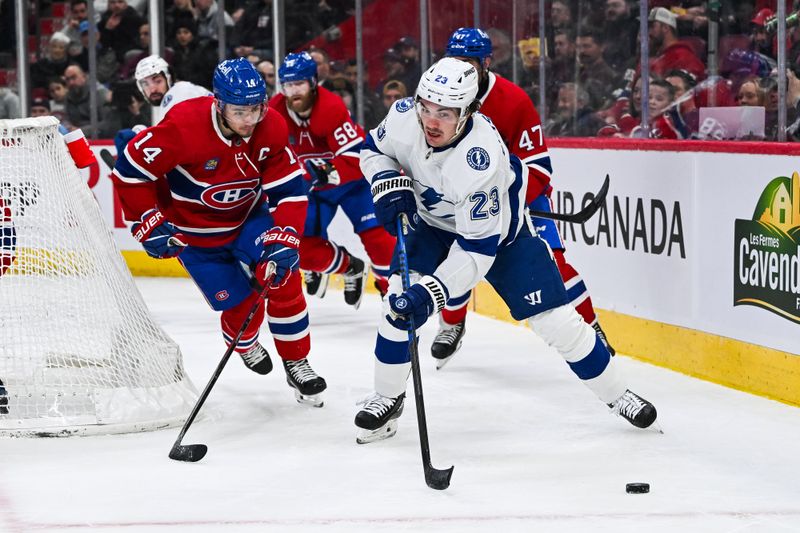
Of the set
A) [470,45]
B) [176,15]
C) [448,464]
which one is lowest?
[448,464]

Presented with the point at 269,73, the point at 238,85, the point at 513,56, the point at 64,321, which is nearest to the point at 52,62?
the point at 269,73

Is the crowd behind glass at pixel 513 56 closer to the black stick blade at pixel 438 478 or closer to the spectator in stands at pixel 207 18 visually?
the spectator in stands at pixel 207 18

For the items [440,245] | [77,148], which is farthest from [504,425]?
[77,148]

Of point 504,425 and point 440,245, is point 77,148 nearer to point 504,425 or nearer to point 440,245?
point 440,245

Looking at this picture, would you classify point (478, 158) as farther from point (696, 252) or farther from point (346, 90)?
point (346, 90)

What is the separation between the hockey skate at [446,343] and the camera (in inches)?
176

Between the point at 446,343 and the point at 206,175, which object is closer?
the point at 206,175

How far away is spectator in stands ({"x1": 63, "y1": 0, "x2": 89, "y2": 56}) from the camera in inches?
308

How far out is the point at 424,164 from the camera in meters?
3.24

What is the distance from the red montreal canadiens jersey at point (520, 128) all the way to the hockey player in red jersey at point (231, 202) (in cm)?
77

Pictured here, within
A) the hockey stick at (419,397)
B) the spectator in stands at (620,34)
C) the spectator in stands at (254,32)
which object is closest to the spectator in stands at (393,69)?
the spectator in stands at (254,32)

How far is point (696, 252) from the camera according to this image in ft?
14.0

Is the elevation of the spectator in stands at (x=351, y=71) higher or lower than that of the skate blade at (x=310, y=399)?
higher

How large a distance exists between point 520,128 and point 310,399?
1.14m
